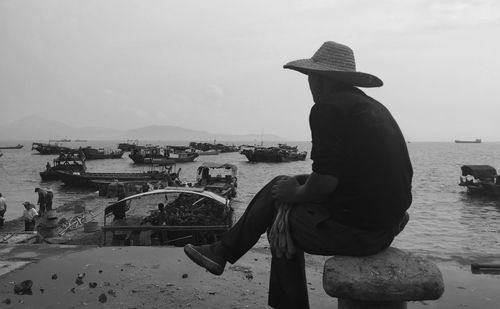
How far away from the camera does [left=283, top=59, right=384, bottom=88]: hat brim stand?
8.77 feet

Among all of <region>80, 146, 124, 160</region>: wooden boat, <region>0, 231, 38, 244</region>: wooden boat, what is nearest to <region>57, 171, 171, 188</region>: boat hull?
<region>0, 231, 38, 244</region>: wooden boat

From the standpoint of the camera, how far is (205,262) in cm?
296

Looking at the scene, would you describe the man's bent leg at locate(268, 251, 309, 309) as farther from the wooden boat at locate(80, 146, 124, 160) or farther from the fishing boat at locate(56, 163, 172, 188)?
the wooden boat at locate(80, 146, 124, 160)

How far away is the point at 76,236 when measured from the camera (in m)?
12.4

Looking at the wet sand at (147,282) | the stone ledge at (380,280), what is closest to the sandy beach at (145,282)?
the wet sand at (147,282)

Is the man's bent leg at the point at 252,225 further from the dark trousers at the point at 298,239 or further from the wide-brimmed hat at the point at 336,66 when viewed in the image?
the wide-brimmed hat at the point at 336,66

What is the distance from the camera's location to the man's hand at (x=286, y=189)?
103 inches

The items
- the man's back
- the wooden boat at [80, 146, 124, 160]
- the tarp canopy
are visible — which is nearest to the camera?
the man's back

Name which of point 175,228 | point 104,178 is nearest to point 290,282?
point 175,228

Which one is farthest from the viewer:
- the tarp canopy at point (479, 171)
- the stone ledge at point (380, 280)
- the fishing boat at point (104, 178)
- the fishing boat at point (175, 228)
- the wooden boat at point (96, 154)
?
the wooden boat at point (96, 154)

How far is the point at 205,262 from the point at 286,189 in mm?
833

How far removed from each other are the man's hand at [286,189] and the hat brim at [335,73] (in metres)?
0.72

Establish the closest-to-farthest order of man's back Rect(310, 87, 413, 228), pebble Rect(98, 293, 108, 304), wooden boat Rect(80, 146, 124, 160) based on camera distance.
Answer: man's back Rect(310, 87, 413, 228) < pebble Rect(98, 293, 108, 304) < wooden boat Rect(80, 146, 124, 160)

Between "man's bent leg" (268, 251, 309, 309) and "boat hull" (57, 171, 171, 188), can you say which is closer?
"man's bent leg" (268, 251, 309, 309)
